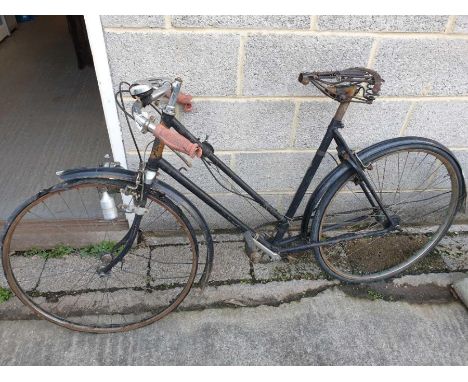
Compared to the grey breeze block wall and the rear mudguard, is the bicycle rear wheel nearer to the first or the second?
the rear mudguard

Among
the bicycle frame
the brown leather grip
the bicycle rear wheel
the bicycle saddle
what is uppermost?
the bicycle saddle

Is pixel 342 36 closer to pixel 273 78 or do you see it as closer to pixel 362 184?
pixel 273 78

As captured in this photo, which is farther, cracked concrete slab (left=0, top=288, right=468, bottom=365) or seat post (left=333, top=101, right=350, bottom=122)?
cracked concrete slab (left=0, top=288, right=468, bottom=365)

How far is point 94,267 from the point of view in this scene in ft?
8.07

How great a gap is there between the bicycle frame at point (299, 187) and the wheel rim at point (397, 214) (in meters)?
0.25

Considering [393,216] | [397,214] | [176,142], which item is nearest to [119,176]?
[176,142]

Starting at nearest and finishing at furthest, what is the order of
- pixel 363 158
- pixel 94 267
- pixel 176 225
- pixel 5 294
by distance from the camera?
pixel 363 158
pixel 5 294
pixel 94 267
pixel 176 225

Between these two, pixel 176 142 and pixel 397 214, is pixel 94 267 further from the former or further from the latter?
pixel 397 214

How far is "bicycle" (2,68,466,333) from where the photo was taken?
1.76m

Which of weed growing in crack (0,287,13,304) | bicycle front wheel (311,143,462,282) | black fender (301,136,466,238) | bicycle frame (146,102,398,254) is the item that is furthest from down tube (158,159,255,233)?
weed growing in crack (0,287,13,304)

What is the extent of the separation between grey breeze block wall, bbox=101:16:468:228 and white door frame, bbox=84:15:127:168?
35 millimetres

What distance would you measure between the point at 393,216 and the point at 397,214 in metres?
0.39

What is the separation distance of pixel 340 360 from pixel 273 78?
64.0 inches

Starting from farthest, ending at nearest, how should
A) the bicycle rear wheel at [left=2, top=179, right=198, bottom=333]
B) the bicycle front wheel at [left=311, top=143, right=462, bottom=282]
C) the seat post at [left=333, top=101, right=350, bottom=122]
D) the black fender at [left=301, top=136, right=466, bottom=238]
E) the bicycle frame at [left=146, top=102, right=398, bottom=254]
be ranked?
the bicycle front wheel at [left=311, top=143, right=462, bottom=282], the bicycle rear wheel at [left=2, top=179, right=198, bottom=333], the black fender at [left=301, top=136, right=466, bottom=238], the seat post at [left=333, top=101, right=350, bottom=122], the bicycle frame at [left=146, top=102, right=398, bottom=254]
